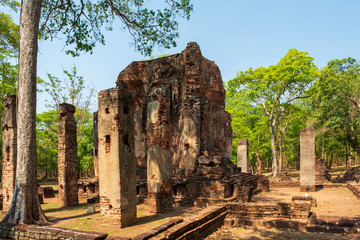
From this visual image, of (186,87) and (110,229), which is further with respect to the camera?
(186,87)

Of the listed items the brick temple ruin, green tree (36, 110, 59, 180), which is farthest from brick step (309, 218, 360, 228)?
green tree (36, 110, 59, 180)

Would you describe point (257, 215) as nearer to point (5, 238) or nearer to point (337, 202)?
point (337, 202)

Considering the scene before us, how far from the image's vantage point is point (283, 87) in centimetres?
2530

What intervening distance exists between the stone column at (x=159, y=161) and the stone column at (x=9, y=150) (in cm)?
571

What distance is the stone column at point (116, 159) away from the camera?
8.70 meters

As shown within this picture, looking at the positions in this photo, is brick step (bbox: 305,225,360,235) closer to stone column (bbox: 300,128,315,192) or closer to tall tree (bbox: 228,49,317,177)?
stone column (bbox: 300,128,315,192)

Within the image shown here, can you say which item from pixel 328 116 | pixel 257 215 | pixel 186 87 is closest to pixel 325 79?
pixel 328 116

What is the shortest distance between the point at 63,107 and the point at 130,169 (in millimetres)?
5838

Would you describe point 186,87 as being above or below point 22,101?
above

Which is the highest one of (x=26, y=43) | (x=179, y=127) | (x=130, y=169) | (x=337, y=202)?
(x=26, y=43)

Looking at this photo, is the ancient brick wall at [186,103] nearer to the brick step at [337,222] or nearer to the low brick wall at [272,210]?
the low brick wall at [272,210]

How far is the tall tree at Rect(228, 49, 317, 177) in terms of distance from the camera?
78.2 ft

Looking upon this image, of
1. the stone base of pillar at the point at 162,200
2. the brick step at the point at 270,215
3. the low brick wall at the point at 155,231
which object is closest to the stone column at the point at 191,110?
the stone base of pillar at the point at 162,200

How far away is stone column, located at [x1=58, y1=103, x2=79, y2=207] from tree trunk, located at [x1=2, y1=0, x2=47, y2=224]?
131 inches
